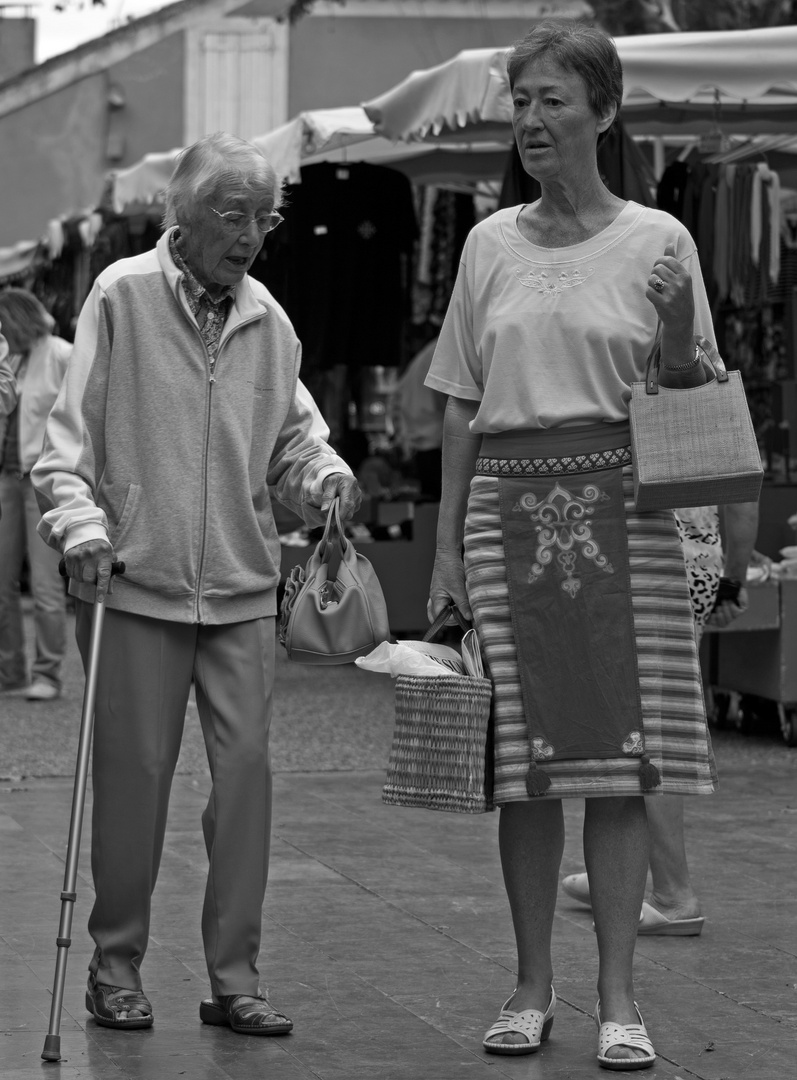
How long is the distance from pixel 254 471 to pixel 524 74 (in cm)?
106

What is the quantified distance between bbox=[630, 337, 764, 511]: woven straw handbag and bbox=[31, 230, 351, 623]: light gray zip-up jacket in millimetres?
812

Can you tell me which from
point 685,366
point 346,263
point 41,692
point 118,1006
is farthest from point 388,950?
point 346,263

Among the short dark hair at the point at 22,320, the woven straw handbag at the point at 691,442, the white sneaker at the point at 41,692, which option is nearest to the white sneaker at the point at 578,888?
the woven straw handbag at the point at 691,442

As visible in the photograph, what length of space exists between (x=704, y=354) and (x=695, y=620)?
1177 mm

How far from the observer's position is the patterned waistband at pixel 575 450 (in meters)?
3.65

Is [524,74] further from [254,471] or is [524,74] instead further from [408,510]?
[408,510]

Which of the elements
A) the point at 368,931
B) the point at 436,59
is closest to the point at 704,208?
the point at 368,931

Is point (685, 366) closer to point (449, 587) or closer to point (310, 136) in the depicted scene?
point (449, 587)

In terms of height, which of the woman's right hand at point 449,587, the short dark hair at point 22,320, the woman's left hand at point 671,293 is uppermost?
the short dark hair at point 22,320

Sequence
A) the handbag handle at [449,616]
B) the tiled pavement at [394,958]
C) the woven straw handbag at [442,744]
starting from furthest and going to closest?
1. the handbag handle at [449,616]
2. the tiled pavement at [394,958]
3. the woven straw handbag at [442,744]

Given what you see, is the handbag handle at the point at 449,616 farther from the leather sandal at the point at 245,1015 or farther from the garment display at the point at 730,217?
the garment display at the point at 730,217

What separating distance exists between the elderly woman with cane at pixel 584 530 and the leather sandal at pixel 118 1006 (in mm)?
773

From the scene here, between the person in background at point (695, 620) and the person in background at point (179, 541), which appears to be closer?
the person in background at point (179, 541)

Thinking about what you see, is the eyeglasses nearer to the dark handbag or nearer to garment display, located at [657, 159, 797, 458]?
the dark handbag
